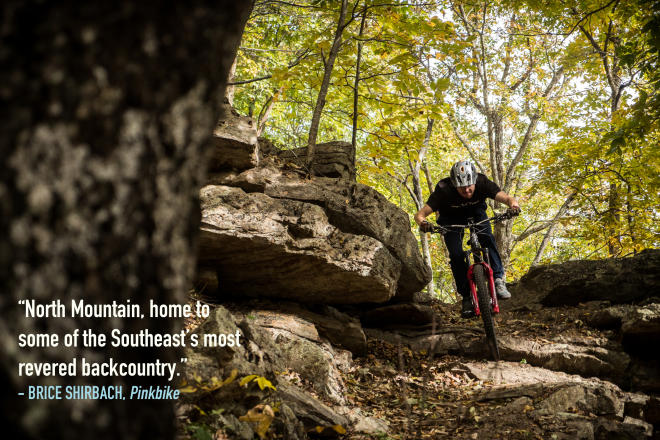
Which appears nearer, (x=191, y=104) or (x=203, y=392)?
(x=191, y=104)

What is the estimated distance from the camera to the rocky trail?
11.8 feet

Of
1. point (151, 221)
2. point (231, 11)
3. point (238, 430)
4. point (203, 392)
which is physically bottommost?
point (238, 430)

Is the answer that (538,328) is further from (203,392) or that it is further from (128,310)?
(128,310)

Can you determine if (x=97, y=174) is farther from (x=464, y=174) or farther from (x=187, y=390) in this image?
(x=464, y=174)

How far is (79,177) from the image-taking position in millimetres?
970

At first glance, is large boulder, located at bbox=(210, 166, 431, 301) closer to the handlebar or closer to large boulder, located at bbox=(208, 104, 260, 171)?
large boulder, located at bbox=(208, 104, 260, 171)

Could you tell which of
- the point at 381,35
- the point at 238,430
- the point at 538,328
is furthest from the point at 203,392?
the point at 381,35

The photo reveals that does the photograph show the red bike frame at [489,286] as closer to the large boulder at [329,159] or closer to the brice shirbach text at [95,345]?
the large boulder at [329,159]

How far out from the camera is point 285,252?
585 cm

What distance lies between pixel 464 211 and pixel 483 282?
134 cm

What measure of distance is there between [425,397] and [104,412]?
15.8ft

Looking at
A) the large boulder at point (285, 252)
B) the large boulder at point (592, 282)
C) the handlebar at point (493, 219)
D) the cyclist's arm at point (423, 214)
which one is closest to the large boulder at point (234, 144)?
the large boulder at point (285, 252)

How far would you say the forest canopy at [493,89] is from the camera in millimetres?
7285

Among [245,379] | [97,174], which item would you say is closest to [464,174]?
[245,379]
